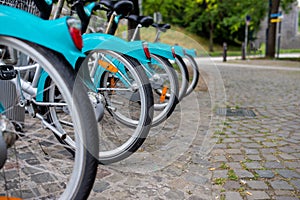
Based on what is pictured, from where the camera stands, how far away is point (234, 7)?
24.6m

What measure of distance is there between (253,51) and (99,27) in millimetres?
18071

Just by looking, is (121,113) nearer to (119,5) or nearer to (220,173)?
(119,5)

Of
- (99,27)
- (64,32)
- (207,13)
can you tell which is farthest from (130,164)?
(207,13)

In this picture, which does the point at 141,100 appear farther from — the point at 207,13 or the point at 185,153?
the point at 207,13

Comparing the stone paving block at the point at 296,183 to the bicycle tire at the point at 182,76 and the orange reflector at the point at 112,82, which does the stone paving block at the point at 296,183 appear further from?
the bicycle tire at the point at 182,76

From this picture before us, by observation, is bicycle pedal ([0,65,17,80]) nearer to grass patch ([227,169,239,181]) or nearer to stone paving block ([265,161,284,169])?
grass patch ([227,169,239,181])

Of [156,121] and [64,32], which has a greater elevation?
[64,32]

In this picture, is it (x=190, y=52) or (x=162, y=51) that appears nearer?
(x=162, y=51)

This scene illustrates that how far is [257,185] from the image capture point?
221 centimetres

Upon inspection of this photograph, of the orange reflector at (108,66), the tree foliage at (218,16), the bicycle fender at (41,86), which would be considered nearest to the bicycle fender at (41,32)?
the bicycle fender at (41,86)

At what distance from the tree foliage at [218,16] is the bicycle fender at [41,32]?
59.6ft

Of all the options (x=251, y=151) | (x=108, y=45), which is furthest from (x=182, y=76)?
(x=108, y=45)

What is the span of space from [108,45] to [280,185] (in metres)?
1.55

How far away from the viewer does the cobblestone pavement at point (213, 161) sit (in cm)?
213
